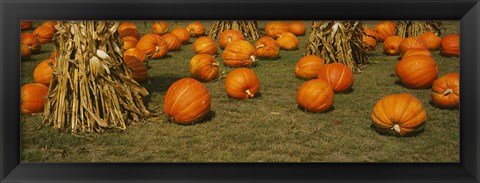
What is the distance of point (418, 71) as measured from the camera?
755 cm

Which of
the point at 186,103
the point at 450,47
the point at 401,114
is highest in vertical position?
the point at 450,47

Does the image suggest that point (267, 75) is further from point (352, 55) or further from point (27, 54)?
point (27, 54)

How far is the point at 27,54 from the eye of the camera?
32.6ft

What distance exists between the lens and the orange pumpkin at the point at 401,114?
18.0 ft

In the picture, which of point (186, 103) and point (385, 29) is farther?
point (385, 29)

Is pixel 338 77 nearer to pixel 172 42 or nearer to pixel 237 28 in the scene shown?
pixel 172 42

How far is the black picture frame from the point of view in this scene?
3568 mm

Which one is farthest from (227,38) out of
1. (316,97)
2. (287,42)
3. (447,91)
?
(447,91)

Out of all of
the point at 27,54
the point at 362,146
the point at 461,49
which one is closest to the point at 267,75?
the point at 362,146

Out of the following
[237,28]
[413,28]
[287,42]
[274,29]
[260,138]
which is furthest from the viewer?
[274,29]

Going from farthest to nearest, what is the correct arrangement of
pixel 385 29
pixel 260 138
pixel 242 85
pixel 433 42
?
pixel 385 29 → pixel 433 42 → pixel 242 85 → pixel 260 138

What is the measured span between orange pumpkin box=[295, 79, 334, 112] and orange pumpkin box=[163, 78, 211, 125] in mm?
1213

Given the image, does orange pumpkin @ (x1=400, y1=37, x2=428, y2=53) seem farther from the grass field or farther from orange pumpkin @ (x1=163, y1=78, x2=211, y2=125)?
orange pumpkin @ (x1=163, y1=78, x2=211, y2=125)

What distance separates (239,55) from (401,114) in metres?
4.14
